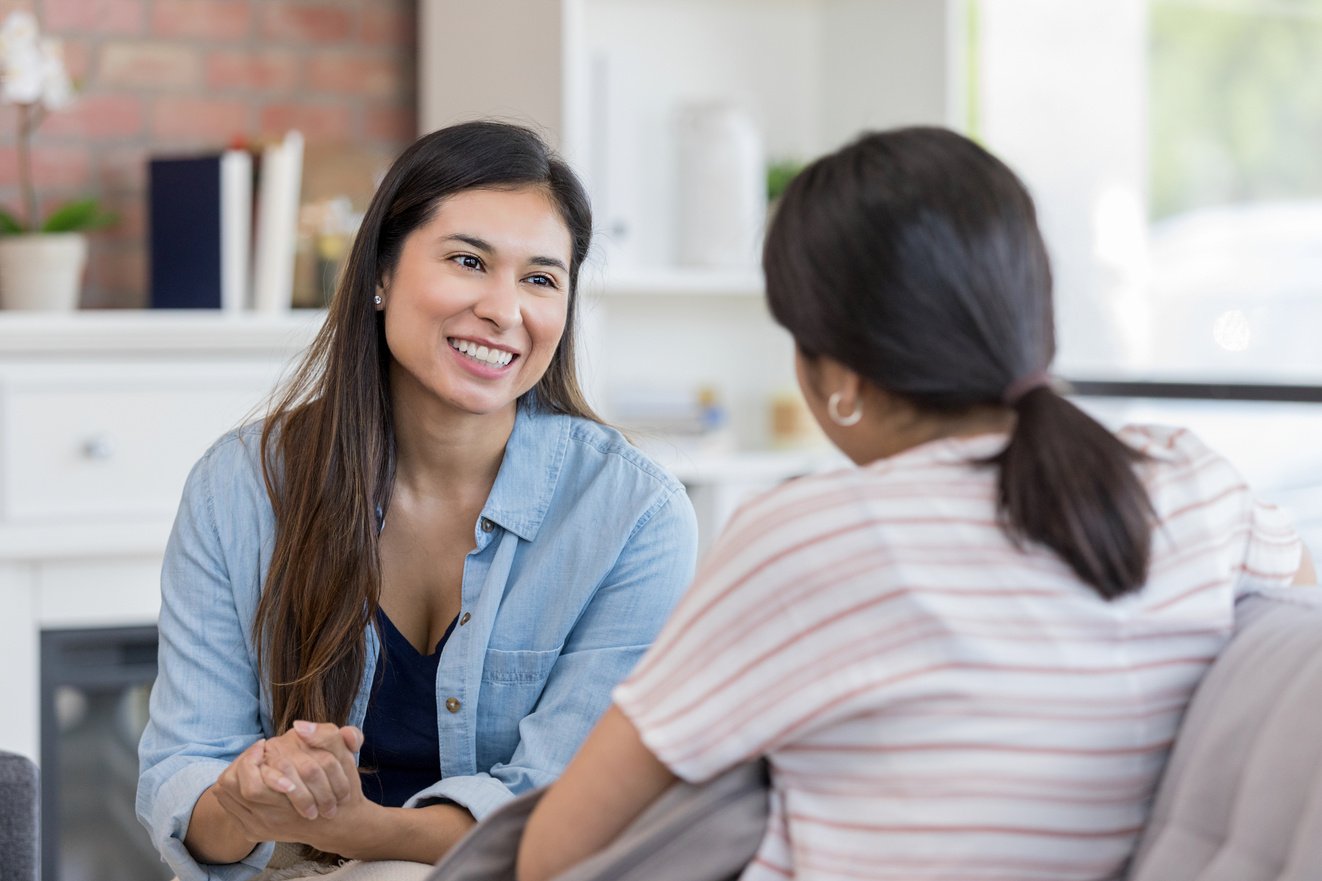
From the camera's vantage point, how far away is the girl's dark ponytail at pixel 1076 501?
2.95ft

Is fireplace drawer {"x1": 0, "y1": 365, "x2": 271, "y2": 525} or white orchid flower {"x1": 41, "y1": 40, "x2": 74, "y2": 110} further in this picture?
white orchid flower {"x1": 41, "y1": 40, "x2": 74, "y2": 110}

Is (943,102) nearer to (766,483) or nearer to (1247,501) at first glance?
(766,483)

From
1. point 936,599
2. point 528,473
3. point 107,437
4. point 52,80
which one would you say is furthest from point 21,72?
point 936,599

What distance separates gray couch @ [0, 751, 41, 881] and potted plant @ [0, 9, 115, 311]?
1298mm

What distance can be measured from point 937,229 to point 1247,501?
0.94 ft

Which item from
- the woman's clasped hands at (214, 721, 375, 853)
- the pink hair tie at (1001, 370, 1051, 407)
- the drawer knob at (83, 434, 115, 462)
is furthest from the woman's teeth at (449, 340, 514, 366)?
the drawer knob at (83, 434, 115, 462)

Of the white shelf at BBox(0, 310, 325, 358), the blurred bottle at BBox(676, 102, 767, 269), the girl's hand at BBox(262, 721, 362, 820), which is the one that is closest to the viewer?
the girl's hand at BBox(262, 721, 362, 820)

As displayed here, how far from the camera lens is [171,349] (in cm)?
249

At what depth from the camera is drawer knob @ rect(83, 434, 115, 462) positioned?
2.44 meters

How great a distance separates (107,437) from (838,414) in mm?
1763

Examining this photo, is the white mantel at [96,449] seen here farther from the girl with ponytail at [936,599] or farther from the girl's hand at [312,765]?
the girl with ponytail at [936,599]

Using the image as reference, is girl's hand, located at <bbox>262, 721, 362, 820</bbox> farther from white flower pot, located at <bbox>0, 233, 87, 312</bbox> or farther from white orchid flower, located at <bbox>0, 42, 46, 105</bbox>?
white orchid flower, located at <bbox>0, 42, 46, 105</bbox>

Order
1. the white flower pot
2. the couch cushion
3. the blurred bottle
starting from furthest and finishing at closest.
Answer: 1. the blurred bottle
2. the white flower pot
3. the couch cushion

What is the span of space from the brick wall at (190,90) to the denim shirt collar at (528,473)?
1434 mm
